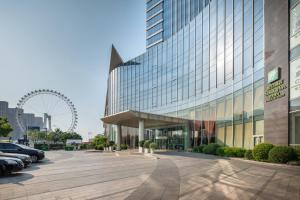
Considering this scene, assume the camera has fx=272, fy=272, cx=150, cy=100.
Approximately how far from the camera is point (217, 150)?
28953 millimetres

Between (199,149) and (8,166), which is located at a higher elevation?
(8,166)

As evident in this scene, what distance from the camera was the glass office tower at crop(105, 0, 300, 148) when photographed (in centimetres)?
2612

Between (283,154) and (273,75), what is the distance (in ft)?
22.7

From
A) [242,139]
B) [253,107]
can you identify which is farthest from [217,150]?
[253,107]

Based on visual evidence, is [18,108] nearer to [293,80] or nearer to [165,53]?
[165,53]

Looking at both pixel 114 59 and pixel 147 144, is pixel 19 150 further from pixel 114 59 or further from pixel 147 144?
pixel 114 59

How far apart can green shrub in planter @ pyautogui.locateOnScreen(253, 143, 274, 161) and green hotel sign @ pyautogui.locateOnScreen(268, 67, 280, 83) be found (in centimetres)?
533

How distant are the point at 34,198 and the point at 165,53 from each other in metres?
47.0

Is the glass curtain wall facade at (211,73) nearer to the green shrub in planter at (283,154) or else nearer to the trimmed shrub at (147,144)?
the green shrub in planter at (283,154)

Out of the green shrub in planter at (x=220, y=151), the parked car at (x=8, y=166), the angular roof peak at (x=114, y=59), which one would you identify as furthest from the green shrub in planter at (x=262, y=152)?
the angular roof peak at (x=114, y=59)

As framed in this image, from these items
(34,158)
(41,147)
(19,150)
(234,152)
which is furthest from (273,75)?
(41,147)

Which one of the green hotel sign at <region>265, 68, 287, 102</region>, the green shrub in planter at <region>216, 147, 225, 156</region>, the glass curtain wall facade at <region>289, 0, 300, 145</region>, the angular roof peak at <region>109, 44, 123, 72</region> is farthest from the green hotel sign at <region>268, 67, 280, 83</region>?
the angular roof peak at <region>109, 44, 123, 72</region>

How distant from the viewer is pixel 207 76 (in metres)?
37.8

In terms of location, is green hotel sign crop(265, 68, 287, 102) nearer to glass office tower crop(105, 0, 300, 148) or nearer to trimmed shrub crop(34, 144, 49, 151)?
glass office tower crop(105, 0, 300, 148)
